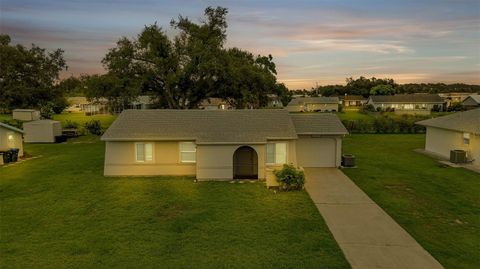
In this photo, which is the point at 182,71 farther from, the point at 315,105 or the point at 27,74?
the point at 315,105

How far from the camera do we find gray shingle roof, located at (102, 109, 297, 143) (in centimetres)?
2067

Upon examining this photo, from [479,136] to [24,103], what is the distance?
54800 mm

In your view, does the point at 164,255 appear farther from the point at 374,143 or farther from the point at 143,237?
the point at 374,143

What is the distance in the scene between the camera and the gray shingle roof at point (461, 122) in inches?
976

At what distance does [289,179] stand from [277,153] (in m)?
3.31

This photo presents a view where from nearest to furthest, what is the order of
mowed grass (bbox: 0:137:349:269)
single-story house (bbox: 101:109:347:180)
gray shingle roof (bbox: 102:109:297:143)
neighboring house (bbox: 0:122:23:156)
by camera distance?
1. mowed grass (bbox: 0:137:349:269)
2. single-story house (bbox: 101:109:347:180)
3. gray shingle roof (bbox: 102:109:297:143)
4. neighboring house (bbox: 0:122:23:156)

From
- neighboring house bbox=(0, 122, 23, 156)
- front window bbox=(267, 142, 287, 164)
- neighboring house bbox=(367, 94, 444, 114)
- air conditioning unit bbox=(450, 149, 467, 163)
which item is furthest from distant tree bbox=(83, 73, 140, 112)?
neighboring house bbox=(367, 94, 444, 114)

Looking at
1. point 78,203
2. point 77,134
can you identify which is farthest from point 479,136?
point 77,134

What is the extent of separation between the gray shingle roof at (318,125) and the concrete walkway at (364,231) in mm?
5115

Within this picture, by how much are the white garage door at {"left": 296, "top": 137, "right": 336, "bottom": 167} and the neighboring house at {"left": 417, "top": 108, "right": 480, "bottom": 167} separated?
9.78 meters

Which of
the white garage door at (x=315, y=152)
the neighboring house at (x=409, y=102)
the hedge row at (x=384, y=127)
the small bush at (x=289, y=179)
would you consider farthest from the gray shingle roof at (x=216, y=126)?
the neighboring house at (x=409, y=102)

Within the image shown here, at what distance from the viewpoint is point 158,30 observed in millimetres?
35062

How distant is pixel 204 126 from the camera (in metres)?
21.9

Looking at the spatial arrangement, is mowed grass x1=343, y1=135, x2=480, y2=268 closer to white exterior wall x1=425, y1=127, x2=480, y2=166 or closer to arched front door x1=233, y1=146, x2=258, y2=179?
white exterior wall x1=425, y1=127, x2=480, y2=166
